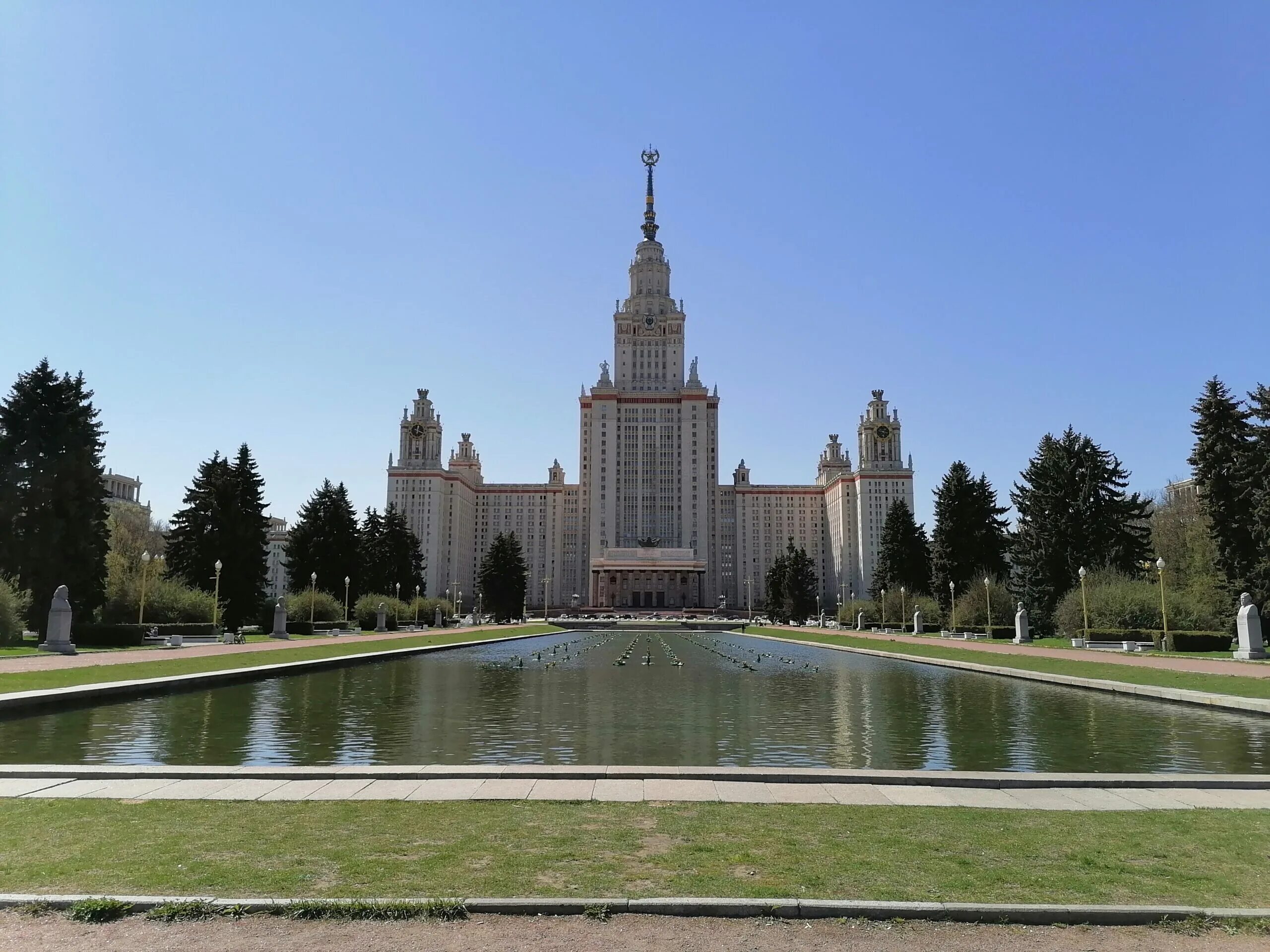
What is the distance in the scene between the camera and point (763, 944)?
5.54 metres

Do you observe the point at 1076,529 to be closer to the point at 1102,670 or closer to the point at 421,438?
the point at 1102,670

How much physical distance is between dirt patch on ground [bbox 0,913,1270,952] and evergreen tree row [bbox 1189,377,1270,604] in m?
42.5

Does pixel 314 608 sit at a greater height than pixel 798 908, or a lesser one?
greater

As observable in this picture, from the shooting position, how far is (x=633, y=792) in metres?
9.70

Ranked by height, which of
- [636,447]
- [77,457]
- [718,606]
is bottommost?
[718,606]

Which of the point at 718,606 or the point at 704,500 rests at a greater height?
the point at 704,500

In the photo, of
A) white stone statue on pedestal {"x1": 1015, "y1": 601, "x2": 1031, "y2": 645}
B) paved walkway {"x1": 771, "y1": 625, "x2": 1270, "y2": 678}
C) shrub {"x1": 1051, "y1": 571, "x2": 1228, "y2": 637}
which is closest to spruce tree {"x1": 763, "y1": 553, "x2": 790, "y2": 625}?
white stone statue on pedestal {"x1": 1015, "y1": 601, "x2": 1031, "y2": 645}

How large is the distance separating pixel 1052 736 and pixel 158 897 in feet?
46.2

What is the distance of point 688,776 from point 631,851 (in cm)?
321

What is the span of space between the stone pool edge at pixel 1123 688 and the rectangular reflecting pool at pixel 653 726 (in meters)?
0.25

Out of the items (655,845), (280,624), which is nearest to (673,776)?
(655,845)

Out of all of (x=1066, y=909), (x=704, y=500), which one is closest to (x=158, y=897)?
(x=1066, y=909)

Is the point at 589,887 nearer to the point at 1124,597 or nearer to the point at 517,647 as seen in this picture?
the point at 517,647

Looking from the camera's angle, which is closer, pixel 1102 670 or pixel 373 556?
pixel 1102 670
